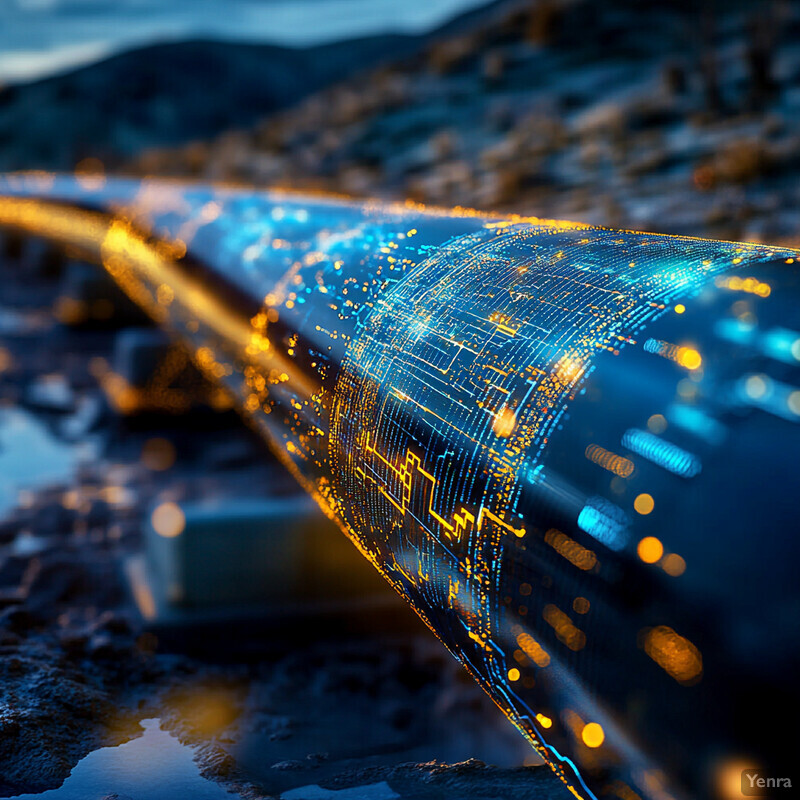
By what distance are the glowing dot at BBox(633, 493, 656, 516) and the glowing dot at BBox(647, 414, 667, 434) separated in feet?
0.28

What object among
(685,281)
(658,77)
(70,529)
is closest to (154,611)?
(70,529)

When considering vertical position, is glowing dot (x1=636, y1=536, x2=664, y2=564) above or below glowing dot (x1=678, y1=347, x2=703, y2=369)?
below

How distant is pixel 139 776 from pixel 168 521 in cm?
104

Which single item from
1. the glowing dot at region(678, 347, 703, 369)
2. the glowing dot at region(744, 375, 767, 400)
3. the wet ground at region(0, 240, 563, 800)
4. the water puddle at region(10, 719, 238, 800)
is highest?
the glowing dot at region(678, 347, 703, 369)

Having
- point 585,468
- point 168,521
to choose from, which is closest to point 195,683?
Result: point 168,521

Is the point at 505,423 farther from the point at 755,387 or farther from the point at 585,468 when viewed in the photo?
the point at 755,387

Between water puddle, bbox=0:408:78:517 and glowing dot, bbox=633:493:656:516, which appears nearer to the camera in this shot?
glowing dot, bbox=633:493:656:516

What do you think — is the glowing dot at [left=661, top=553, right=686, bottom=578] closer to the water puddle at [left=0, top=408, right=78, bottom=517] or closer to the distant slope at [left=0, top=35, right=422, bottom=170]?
the water puddle at [left=0, top=408, right=78, bottom=517]


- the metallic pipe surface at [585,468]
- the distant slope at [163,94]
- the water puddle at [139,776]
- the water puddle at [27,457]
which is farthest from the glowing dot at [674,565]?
the distant slope at [163,94]

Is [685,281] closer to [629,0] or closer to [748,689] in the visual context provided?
[748,689]

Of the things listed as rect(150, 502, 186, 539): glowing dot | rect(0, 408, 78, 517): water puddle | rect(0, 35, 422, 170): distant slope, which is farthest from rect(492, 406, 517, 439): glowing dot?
rect(0, 35, 422, 170): distant slope

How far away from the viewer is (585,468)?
101 cm

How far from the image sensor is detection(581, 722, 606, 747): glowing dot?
3.25 feet

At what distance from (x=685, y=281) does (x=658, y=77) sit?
33.6ft
